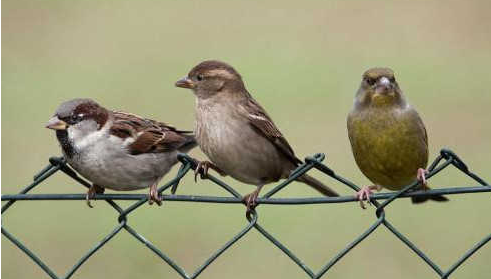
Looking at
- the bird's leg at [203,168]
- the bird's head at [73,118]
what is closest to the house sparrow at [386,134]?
the bird's leg at [203,168]

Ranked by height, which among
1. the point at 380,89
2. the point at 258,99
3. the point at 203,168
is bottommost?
the point at 258,99

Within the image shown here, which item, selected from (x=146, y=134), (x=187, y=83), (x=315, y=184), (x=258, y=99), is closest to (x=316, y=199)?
(x=315, y=184)

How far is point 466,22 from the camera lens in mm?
12008

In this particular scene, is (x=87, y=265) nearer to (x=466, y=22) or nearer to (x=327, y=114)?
(x=327, y=114)

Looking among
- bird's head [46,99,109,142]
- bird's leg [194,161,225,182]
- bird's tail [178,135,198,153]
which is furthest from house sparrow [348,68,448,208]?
bird's head [46,99,109,142]

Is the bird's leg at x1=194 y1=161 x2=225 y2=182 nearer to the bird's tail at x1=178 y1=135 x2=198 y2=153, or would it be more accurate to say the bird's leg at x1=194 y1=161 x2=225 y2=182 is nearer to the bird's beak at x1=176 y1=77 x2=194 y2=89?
the bird's tail at x1=178 y1=135 x2=198 y2=153

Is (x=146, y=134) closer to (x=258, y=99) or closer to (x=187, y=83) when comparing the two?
(x=187, y=83)

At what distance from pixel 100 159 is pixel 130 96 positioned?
5508mm

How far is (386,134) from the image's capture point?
456cm

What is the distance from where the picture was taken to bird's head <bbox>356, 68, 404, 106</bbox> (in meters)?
4.53

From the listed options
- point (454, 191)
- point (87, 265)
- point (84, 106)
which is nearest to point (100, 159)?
point (84, 106)

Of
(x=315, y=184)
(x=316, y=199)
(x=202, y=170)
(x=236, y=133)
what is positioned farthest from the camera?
(x=236, y=133)

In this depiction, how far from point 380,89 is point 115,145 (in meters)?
1.13

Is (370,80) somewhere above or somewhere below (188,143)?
above
